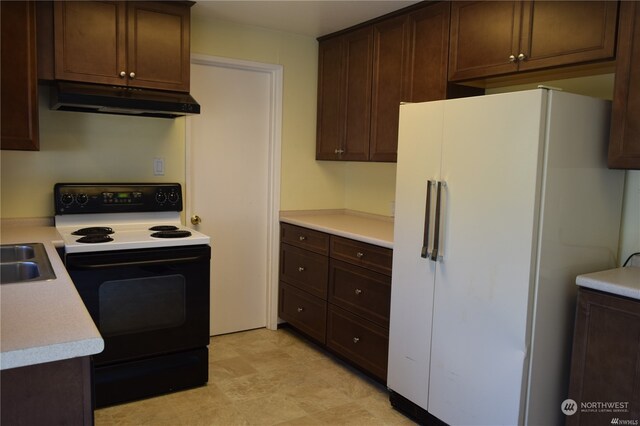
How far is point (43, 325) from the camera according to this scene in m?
1.23

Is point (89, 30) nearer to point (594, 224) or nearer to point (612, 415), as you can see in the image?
point (594, 224)

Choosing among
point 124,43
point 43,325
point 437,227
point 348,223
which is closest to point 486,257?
point 437,227

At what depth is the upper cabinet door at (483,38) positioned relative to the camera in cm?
243

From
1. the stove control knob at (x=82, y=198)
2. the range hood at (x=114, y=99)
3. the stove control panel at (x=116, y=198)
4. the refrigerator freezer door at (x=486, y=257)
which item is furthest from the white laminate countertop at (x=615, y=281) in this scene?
the stove control knob at (x=82, y=198)

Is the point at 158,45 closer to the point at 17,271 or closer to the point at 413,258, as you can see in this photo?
the point at 17,271

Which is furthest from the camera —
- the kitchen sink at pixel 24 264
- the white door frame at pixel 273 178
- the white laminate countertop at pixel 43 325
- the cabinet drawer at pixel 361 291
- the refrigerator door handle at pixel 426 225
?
the white door frame at pixel 273 178

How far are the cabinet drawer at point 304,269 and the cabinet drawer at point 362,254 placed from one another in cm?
17

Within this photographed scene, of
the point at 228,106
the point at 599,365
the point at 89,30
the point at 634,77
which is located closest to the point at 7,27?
the point at 89,30

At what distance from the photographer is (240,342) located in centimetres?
370

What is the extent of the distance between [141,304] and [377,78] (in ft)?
6.58

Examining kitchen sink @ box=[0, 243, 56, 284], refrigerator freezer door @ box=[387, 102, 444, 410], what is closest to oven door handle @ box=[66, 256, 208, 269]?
kitchen sink @ box=[0, 243, 56, 284]

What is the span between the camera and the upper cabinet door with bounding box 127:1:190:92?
2.95 metres

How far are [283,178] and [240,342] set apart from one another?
1267 millimetres

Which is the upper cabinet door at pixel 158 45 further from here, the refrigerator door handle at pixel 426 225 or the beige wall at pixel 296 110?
the refrigerator door handle at pixel 426 225
